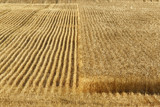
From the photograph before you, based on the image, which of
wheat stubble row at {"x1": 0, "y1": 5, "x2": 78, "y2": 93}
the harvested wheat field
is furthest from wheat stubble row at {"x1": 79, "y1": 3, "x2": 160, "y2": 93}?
wheat stubble row at {"x1": 0, "y1": 5, "x2": 78, "y2": 93}

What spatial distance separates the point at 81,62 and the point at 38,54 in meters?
4.53

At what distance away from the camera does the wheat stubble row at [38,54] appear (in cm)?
1461

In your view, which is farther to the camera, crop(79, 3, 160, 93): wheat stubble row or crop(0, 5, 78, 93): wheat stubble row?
crop(0, 5, 78, 93): wheat stubble row

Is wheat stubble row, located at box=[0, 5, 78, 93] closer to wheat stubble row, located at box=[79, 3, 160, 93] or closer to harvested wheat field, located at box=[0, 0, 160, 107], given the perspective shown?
harvested wheat field, located at box=[0, 0, 160, 107]

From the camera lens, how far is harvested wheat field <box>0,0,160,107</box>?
11305mm

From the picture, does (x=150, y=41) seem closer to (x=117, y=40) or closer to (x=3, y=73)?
(x=117, y=40)

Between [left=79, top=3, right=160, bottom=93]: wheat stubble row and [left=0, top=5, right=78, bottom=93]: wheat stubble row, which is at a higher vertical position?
Result: [left=79, top=3, right=160, bottom=93]: wheat stubble row

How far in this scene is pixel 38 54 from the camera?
64.2 ft

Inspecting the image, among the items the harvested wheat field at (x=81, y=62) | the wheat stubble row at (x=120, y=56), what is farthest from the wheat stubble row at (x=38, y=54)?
the wheat stubble row at (x=120, y=56)

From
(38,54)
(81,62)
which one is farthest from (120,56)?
(38,54)

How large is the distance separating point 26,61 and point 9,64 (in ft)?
3.66

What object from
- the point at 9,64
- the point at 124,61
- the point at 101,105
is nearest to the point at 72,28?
the point at 9,64

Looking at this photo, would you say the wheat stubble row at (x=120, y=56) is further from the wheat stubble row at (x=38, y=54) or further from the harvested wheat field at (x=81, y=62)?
the wheat stubble row at (x=38, y=54)

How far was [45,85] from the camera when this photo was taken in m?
14.4
